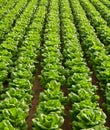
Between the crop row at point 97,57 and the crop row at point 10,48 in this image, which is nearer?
the crop row at point 97,57

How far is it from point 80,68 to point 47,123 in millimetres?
3389

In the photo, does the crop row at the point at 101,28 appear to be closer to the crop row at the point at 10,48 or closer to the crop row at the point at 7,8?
the crop row at the point at 10,48

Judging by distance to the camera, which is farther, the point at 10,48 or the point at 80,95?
the point at 10,48

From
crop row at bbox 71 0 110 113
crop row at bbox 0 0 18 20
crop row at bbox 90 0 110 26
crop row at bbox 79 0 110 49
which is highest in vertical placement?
crop row at bbox 71 0 110 113

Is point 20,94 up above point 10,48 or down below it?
above

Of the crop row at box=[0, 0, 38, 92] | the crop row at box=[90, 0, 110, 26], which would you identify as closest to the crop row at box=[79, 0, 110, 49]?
the crop row at box=[90, 0, 110, 26]

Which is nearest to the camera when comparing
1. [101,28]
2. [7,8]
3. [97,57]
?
[97,57]

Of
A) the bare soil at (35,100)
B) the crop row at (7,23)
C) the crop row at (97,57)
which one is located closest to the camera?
the bare soil at (35,100)

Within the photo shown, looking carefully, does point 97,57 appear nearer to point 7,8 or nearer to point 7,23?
point 7,23

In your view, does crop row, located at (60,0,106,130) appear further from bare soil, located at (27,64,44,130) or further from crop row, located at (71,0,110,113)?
bare soil, located at (27,64,44,130)

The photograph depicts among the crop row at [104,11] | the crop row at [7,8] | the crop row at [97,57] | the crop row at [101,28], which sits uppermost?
the crop row at [97,57]

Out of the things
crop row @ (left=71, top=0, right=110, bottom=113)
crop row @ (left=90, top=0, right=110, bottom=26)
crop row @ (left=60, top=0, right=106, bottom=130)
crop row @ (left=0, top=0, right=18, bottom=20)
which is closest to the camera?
crop row @ (left=60, top=0, right=106, bottom=130)

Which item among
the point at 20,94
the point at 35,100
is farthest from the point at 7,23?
the point at 20,94

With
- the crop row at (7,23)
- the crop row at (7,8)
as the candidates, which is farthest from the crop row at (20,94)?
the crop row at (7,8)
